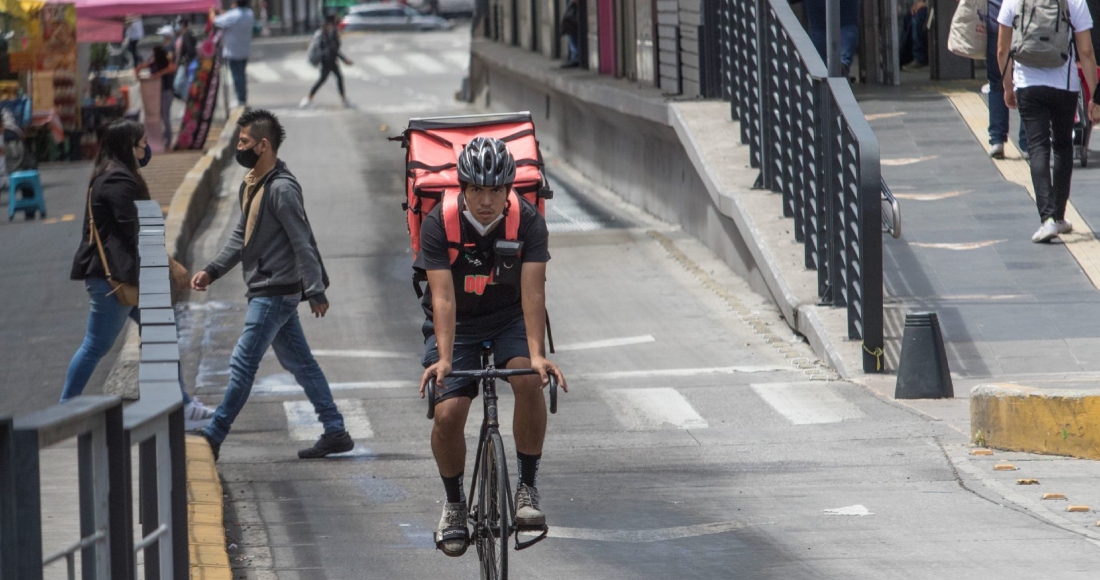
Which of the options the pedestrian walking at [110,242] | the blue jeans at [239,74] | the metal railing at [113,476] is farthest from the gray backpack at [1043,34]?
the blue jeans at [239,74]

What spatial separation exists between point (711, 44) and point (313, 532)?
9771 millimetres

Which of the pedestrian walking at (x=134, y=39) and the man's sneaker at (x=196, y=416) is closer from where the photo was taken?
the man's sneaker at (x=196, y=416)

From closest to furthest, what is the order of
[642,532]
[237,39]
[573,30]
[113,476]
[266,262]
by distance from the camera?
[113,476] < [642,532] < [266,262] < [573,30] < [237,39]

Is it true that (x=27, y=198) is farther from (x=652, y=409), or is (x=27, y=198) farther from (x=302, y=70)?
(x=302, y=70)

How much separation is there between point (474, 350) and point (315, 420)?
12.3ft

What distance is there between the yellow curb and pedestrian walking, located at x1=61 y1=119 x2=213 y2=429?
1195 millimetres

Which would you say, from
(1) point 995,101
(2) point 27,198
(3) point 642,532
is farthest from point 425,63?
(3) point 642,532

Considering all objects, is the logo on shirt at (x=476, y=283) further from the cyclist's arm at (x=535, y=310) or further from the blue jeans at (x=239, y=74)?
the blue jeans at (x=239, y=74)

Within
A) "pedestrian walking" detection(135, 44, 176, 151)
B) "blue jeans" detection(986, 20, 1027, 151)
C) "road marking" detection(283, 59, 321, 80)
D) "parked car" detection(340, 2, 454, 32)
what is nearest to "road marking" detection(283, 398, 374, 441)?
"blue jeans" detection(986, 20, 1027, 151)

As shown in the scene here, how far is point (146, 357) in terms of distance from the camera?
14.0ft

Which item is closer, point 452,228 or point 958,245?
point 452,228

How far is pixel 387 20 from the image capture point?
203 ft

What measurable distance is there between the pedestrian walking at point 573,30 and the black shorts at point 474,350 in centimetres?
1759

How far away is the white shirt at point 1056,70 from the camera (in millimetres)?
10773
